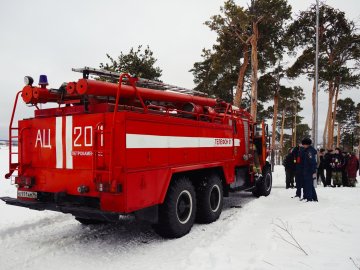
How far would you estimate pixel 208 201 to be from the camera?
6.77m

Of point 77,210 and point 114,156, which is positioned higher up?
point 114,156

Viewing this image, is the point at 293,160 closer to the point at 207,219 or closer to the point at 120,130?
the point at 207,219

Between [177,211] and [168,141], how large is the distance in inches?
51.5

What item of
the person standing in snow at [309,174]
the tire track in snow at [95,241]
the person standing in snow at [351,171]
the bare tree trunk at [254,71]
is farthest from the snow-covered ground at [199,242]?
the bare tree trunk at [254,71]

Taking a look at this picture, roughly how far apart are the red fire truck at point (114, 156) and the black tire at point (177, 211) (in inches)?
0.7

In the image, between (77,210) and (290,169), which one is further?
(290,169)

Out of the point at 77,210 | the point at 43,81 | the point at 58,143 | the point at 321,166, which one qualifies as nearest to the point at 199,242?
the point at 77,210

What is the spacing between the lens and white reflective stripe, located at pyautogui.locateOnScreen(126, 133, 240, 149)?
4824 mm

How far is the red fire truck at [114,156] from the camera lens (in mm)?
4695

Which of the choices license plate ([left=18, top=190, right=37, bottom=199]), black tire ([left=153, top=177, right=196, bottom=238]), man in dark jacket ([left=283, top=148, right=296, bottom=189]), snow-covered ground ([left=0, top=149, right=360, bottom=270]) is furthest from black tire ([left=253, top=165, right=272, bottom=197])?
license plate ([left=18, top=190, right=37, bottom=199])

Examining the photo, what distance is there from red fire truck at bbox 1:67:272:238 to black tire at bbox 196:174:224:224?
21mm

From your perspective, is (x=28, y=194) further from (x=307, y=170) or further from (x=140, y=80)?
(x=307, y=170)

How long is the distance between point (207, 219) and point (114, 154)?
309 centimetres

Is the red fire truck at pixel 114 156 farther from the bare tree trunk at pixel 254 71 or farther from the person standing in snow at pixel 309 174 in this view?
the bare tree trunk at pixel 254 71
